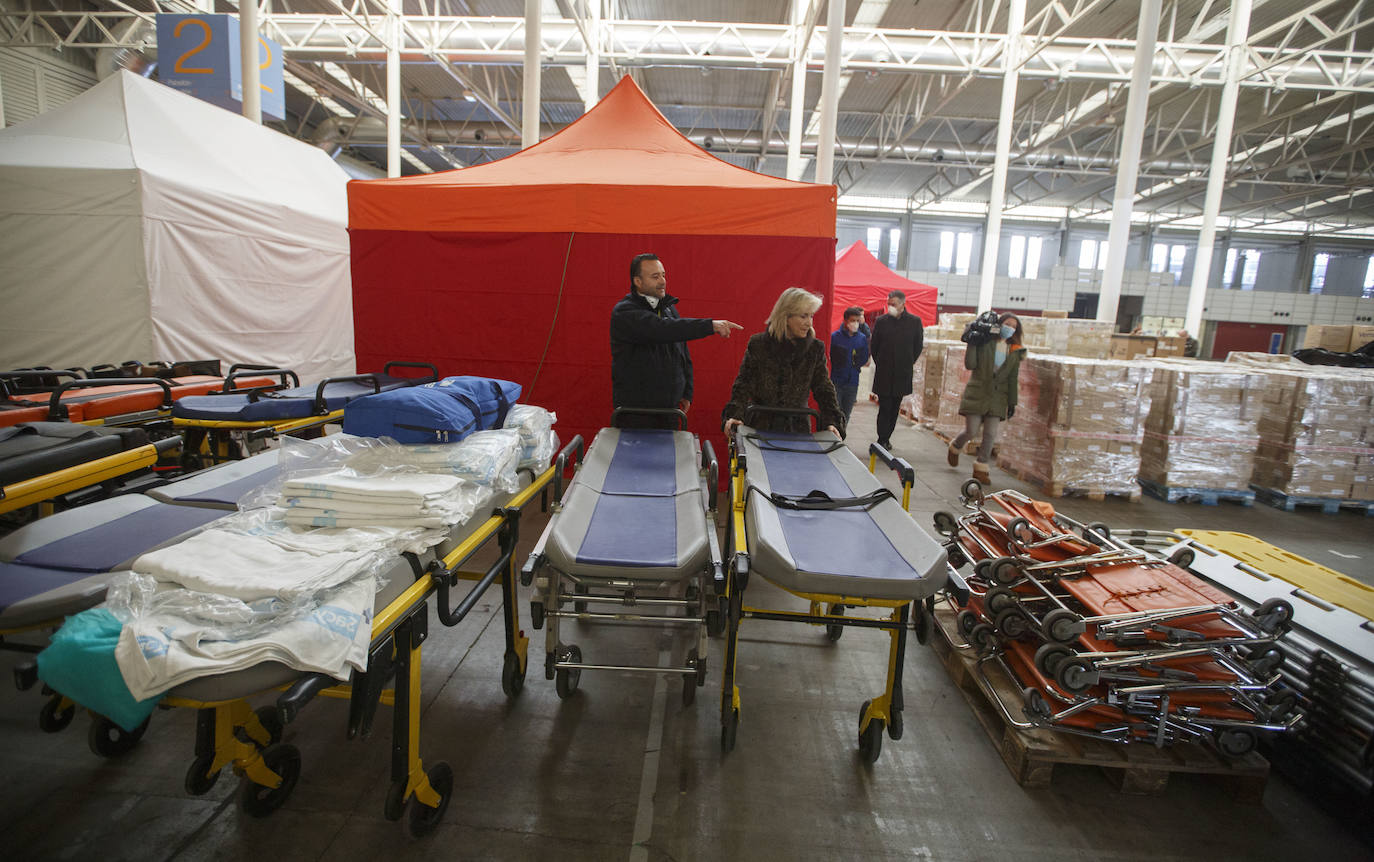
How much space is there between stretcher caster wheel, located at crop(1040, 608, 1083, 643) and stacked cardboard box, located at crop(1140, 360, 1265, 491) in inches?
212

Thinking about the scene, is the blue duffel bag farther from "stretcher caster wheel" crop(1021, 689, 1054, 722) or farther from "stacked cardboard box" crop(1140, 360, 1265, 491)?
"stacked cardboard box" crop(1140, 360, 1265, 491)

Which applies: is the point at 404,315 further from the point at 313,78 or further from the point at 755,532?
the point at 313,78

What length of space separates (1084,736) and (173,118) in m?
10.8

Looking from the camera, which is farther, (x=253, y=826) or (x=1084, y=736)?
(x=1084, y=736)

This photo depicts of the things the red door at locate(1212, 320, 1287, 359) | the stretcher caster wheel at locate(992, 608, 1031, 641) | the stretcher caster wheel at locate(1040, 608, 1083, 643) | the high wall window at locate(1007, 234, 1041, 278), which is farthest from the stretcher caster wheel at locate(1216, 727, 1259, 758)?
the red door at locate(1212, 320, 1287, 359)

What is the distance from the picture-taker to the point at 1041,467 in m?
6.70

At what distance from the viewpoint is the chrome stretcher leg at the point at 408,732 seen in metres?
1.92

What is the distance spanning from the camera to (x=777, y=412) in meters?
3.94

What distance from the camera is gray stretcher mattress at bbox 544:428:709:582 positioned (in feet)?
7.64

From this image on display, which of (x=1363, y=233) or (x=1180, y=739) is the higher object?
(x=1363, y=233)

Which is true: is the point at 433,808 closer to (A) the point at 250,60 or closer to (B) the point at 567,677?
(B) the point at 567,677

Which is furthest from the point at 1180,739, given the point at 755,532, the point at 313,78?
the point at 313,78

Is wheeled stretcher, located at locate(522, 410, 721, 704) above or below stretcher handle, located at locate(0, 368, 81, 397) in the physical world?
below

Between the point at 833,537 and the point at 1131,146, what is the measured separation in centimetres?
1177
